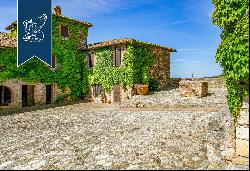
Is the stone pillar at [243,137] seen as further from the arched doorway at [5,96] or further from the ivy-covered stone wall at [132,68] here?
the arched doorway at [5,96]

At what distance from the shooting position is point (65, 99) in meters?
29.1

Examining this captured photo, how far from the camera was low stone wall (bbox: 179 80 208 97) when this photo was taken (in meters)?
20.4

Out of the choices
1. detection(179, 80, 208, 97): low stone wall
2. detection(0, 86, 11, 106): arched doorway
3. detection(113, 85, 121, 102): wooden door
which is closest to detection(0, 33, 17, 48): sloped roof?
detection(0, 86, 11, 106): arched doorway

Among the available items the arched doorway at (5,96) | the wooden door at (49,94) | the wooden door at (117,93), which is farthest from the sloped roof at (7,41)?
the wooden door at (117,93)

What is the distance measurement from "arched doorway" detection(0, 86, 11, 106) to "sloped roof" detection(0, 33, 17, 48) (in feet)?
11.9

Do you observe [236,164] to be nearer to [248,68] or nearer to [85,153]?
[248,68]

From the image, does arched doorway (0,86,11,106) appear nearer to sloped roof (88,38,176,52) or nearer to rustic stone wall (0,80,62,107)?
rustic stone wall (0,80,62,107)

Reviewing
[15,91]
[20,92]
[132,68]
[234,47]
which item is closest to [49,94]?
[20,92]

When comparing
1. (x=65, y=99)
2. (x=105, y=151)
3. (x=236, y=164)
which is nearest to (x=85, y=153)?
(x=105, y=151)

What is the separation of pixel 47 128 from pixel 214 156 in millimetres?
9137

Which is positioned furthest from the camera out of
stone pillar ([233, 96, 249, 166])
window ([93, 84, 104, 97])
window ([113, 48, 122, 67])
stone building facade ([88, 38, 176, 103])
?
window ([93, 84, 104, 97])

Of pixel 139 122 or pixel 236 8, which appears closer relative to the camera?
pixel 236 8

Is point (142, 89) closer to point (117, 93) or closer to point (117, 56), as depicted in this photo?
point (117, 93)

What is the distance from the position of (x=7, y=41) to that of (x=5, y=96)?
16.3 ft
